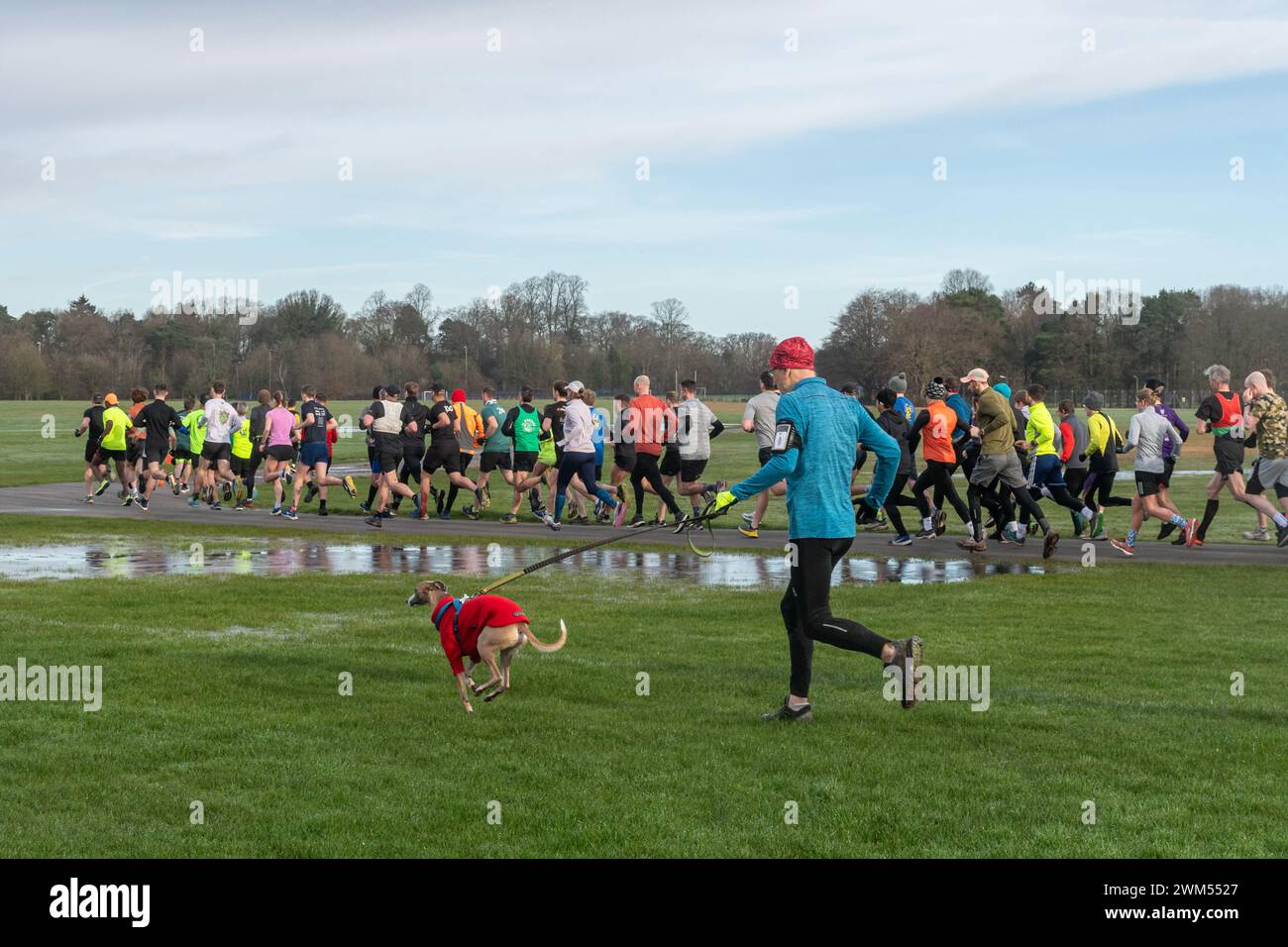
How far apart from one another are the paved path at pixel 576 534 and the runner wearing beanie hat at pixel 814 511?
8843 mm

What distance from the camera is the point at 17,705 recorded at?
26.3ft

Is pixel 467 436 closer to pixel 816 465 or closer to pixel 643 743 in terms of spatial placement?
pixel 816 465

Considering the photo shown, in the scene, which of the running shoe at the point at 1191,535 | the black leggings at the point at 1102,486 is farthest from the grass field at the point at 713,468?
the running shoe at the point at 1191,535

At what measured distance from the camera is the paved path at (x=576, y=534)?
1611 centimetres

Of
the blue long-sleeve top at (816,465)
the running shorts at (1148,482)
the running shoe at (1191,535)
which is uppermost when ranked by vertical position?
the blue long-sleeve top at (816,465)

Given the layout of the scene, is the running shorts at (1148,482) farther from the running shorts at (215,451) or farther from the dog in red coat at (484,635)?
the running shorts at (215,451)

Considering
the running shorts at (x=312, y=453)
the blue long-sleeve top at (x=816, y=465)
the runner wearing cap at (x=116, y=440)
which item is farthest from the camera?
the runner wearing cap at (x=116, y=440)

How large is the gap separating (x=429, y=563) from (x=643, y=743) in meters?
8.79

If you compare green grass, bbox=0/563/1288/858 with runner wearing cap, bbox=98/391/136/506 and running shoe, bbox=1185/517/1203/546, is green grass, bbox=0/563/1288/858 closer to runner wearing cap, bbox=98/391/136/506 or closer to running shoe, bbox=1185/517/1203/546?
running shoe, bbox=1185/517/1203/546

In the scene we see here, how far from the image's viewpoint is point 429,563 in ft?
50.8

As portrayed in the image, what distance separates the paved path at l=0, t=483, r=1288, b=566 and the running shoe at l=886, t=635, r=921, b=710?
8.79 meters
